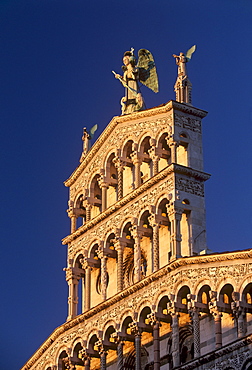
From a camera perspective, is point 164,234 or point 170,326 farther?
point 164,234

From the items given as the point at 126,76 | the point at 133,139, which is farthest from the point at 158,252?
the point at 126,76

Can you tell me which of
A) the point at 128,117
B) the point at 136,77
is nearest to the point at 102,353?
the point at 128,117

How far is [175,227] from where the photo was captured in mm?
46312

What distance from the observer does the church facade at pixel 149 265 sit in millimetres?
42562

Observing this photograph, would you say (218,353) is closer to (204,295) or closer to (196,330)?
(196,330)

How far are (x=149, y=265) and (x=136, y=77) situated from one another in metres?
9.55

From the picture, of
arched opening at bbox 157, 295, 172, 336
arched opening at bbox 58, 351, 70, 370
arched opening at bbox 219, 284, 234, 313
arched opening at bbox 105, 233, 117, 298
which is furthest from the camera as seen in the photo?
arched opening at bbox 58, 351, 70, 370

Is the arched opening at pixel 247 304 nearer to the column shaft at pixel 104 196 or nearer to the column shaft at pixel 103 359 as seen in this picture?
the column shaft at pixel 103 359

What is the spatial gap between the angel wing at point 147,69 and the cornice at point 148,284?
35.3 ft

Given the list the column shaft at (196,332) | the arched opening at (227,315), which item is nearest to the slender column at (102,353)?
the column shaft at (196,332)

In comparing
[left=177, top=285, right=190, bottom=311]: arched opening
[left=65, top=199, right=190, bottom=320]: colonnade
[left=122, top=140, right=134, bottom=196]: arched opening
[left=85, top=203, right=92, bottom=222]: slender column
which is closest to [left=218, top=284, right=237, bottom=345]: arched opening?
[left=177, top=285, right=190, bottom=311]: arched opening

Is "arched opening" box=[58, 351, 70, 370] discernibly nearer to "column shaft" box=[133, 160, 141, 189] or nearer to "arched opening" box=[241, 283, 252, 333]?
"column shaft" box=[133, 160, 141, 189]

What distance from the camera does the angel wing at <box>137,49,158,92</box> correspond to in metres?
53.5

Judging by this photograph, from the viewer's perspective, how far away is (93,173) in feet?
177
